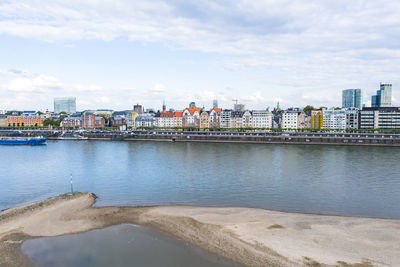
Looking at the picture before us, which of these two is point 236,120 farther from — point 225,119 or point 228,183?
point 228,183

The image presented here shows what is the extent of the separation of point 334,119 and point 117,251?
18123 cm

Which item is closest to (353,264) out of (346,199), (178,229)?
(178,229)

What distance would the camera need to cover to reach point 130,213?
3133 cm

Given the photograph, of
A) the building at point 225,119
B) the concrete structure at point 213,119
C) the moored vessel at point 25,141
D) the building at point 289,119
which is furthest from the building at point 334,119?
the moored vessel at point 25,141

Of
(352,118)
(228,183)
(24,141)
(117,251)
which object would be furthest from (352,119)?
(117,251)

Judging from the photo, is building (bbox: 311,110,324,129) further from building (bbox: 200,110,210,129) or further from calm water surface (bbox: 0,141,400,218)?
calm water surface (bbox: 0,141,400,218)

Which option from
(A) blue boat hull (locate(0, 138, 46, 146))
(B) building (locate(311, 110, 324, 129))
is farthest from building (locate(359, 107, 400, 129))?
(A) blue boat hull (locate(0, 138, 46, 146))

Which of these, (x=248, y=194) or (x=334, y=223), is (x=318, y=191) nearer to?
(x=248, y=194)

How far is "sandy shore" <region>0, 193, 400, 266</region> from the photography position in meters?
21.4

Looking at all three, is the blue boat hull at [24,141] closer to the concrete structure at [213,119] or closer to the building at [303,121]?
the concrete structure at [213,119]

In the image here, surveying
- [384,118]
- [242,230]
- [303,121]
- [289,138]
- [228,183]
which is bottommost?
[228,183]

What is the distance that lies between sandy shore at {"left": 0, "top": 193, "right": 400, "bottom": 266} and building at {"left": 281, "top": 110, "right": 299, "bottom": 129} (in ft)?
513

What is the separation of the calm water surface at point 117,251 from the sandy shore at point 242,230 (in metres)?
0.95

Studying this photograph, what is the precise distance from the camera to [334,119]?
181875 mm
